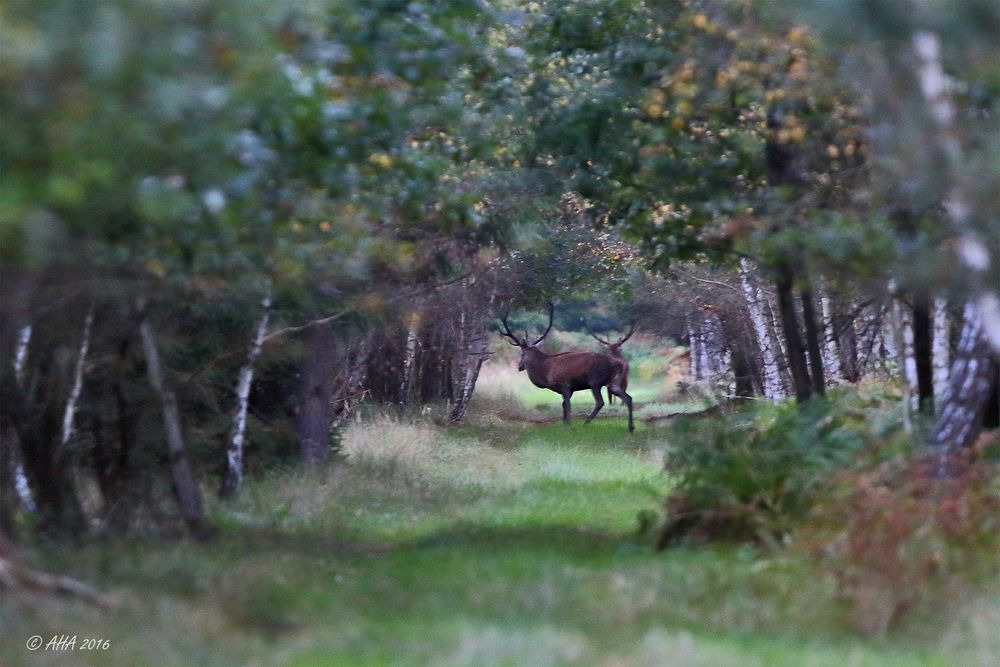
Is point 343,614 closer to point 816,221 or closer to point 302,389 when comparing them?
point 816,221

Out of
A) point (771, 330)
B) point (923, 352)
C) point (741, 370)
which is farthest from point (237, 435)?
point (741, 370)

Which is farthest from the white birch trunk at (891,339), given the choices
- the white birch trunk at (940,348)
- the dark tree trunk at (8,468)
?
the dark tree trunk at (8,468)

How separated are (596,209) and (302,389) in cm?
549

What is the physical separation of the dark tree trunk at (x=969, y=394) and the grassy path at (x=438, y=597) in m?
1.74

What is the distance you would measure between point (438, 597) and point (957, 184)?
436 centimetres

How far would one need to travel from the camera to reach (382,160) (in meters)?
9.65

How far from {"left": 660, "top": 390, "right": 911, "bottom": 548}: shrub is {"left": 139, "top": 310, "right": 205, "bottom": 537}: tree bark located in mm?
4127

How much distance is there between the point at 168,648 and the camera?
22.7ft

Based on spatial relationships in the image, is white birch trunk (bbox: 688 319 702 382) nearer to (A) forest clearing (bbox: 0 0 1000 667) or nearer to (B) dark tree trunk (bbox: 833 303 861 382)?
(B) dark tree trunk (bbox: 833 303 861 382)

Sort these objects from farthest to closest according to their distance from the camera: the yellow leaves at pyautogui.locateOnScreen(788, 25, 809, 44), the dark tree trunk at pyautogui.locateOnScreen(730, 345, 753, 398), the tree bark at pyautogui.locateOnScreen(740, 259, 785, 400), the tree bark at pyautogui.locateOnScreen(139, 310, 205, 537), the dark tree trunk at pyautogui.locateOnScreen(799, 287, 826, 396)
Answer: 1. the dark tree trunk at pyautogui.locateOnScreen(730, 345, 753, 398)
2. the tree bark at pyautogui.locateOnScreen(740, 259, 785, 400)
3. the dark tree trunk at pyautogui.locateOnScreen(799, 287, 826, 396)
4. the tree bark at pyautogui.locateOnScreen(139, 310, 205, 537)
5. the yellow leaves at pyautogui.locateOnScreen(788, 25, 809, 44)

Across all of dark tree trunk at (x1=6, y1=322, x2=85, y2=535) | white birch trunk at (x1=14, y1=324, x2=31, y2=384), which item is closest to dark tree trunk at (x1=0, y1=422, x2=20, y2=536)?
dark tree trunk at (x1=6, y1=322, x2=85, y2=535)

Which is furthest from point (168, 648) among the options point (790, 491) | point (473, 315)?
point (473, 315)

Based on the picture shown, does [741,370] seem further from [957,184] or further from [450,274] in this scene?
[957,184]

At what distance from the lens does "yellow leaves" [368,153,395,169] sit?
9.64 metres
